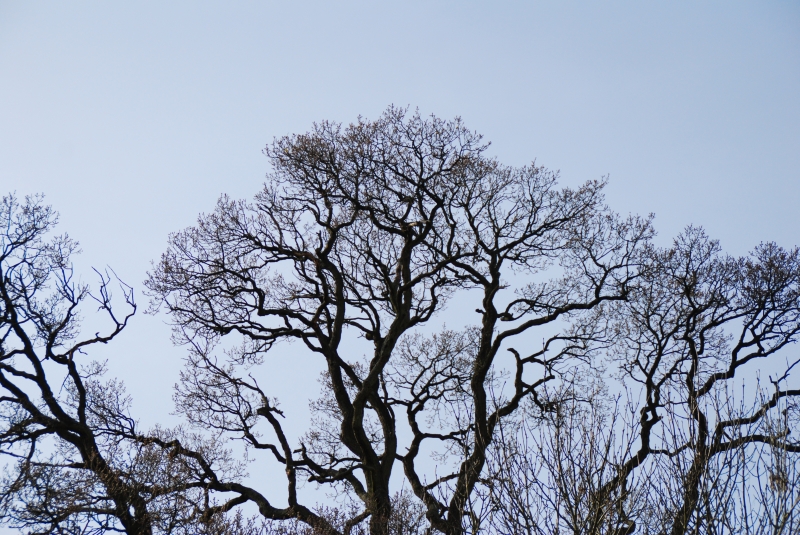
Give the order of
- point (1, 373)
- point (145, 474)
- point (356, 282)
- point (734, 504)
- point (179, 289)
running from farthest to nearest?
point (356, 282) → point (179, 289) → point (1, 373) → point (145, 474) → point (734, 504)

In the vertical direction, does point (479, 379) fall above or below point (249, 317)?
below

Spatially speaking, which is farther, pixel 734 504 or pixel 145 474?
pixel 145 474

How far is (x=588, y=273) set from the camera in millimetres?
15297

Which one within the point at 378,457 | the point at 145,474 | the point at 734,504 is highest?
the point at 378,457

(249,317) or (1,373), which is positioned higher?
(249,317)

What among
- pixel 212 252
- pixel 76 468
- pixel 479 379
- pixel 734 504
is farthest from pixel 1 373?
pixel 734 504

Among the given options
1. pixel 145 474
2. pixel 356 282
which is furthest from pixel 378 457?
pixel 145 474

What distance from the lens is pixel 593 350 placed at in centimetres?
1531

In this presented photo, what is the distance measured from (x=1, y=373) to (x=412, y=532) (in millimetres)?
6611

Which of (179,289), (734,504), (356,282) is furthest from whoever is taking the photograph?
(356,282)

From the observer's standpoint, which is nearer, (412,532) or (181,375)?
(412,532)

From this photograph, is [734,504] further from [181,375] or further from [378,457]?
[181,375]

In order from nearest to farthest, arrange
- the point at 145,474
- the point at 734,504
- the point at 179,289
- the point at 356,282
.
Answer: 1. the point at 734,504
2. the point at 145,474
3. the point at 179,289
4. the point at 356,282

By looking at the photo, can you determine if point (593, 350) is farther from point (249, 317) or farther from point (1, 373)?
point (1, 373)
